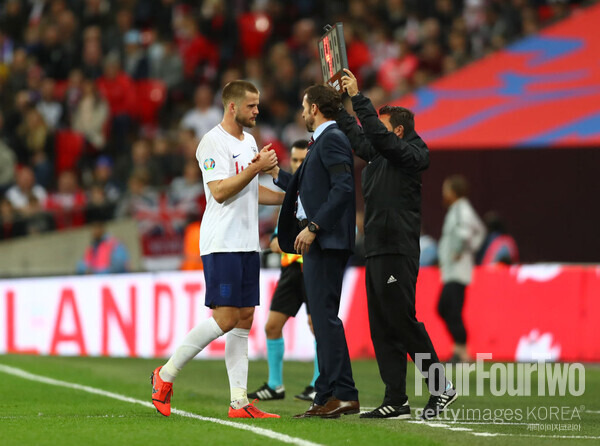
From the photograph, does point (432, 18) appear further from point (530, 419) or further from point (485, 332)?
point (530, 419)

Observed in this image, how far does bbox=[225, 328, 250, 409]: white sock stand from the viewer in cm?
843

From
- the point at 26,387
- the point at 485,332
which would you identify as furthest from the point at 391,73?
the point at 26,387

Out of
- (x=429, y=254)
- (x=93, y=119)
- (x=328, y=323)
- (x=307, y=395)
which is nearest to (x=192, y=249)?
(x=429, y=254)

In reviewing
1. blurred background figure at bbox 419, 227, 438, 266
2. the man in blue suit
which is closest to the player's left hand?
the man in blue suit

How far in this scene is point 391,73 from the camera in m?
20.4

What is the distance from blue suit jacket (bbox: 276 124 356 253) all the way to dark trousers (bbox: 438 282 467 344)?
20.6 ft

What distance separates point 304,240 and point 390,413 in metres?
1.45

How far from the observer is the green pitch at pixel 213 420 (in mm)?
7258

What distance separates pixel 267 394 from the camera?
34.8 feet

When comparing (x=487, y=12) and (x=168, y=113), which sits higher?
(x=487, y=12)

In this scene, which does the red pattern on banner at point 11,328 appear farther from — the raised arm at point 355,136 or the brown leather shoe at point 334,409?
the raised arm at point 355,136

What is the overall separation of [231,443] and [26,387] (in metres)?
4.63

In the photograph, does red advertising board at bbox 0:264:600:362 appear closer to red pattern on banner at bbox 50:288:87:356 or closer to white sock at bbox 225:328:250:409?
red pattern on banner at bbox 50:288:87:356

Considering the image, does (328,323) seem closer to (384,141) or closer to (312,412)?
(312,412)
